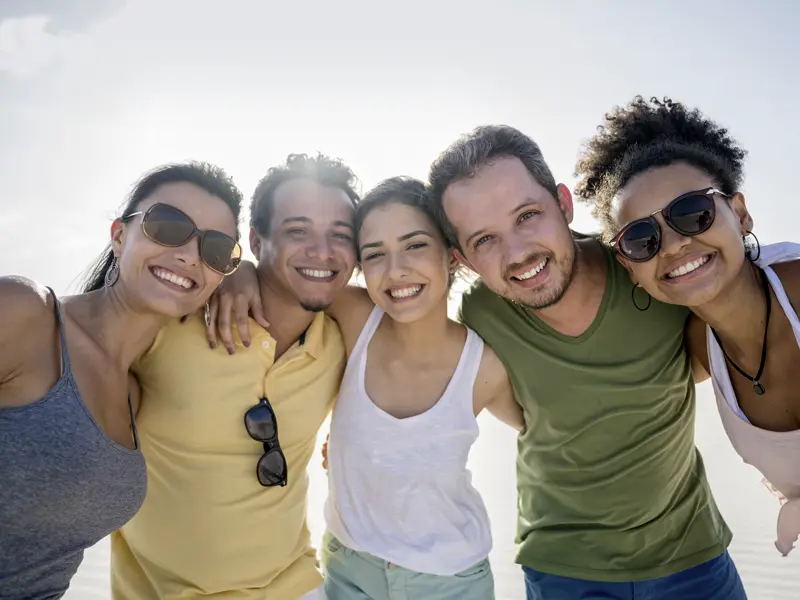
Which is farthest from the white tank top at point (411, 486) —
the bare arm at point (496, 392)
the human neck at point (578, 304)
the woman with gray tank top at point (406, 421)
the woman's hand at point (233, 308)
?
the woman's hand at point (233, 308)

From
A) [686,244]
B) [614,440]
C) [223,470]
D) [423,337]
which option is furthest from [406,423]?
[686,244]

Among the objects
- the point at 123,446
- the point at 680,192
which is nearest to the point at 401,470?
the point at 123,446

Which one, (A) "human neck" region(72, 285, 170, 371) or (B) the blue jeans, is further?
(B) the blue jeans

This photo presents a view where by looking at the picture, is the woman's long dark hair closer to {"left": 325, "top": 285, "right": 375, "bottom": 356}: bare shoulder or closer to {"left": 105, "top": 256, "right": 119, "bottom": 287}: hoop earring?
{"left": 105, "top": 256, "right": 119, "bottom": 287}: hoop earring

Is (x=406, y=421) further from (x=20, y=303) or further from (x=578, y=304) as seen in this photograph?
(x=20, y=303)

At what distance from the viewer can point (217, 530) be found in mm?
2871

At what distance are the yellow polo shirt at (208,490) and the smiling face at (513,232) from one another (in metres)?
1.29

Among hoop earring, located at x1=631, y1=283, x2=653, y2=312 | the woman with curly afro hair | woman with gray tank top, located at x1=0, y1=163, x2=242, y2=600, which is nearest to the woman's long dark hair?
woman with gray tank top, located at x1=0, y1=163, x2=242, y2=600

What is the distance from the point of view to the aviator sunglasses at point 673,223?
2.79m

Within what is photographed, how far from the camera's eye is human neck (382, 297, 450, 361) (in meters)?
3.51

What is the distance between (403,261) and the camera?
3.41 meters

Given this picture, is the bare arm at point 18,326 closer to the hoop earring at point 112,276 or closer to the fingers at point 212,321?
the hoop earring at point 112,276

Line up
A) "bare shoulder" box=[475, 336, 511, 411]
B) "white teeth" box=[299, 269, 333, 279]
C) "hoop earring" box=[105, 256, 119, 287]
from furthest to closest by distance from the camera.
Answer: "white teeth" box=[299, 269, 333, 279] < "bare shoulder" box=[475, 336, 511, 411] < "hoop earring" box=[105, 256, 119, 287]

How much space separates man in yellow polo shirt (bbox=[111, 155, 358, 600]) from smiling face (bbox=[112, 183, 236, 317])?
0.87 feet
